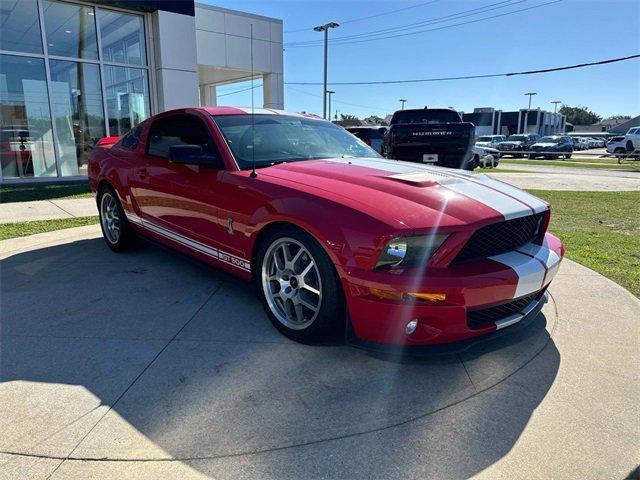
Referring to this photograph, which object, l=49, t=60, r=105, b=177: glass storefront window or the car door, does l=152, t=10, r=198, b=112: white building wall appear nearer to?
l=49, t=60, r=105, b=177: glass storefront window

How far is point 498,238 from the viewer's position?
273 cm

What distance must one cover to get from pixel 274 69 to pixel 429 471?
16.5 meters

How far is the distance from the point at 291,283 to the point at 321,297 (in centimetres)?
35

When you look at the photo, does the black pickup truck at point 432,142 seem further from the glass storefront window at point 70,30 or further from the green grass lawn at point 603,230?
the glass storefront window at point 70,30

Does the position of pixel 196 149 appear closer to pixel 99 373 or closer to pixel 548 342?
pixel 99 373

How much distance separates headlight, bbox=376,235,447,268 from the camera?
8.08 feet

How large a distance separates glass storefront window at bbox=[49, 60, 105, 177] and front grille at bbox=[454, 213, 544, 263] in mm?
11924

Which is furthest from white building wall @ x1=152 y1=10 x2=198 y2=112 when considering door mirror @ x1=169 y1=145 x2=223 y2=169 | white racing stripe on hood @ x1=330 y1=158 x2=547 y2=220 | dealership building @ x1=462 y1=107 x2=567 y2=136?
dealership building @ x1=462 y1=107 x2=567 y2=136

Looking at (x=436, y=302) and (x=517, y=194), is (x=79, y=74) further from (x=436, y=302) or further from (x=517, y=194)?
(x=436, y=302)

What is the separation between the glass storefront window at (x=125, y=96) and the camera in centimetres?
1227

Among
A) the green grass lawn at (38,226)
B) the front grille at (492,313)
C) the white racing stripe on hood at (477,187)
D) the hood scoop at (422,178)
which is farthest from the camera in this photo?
the green grass lawn at (38,226)

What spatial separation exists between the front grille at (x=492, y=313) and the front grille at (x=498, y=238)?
0.29m

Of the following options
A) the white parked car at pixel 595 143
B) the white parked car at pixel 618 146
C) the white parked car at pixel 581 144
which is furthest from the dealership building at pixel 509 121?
the white parked car at pixel 618 146

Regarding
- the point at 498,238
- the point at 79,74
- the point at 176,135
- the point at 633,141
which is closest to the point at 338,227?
the point at 498,238
